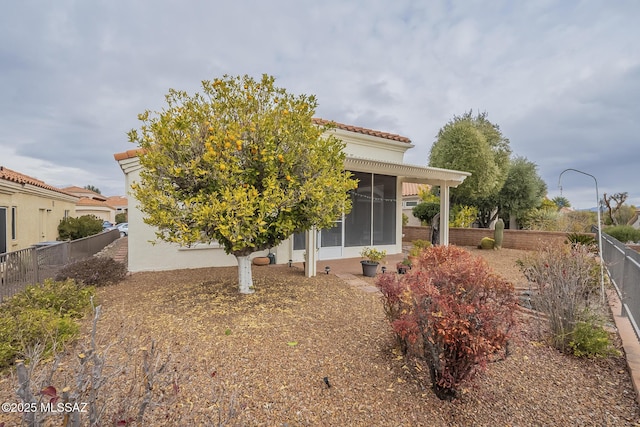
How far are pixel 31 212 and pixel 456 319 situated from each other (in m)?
17.3

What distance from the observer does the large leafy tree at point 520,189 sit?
21125 millimetres

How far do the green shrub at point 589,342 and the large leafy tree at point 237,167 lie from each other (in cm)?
414

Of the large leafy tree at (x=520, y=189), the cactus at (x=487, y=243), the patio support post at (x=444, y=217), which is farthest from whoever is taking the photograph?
the large leafy tree at (x=520, y=189)

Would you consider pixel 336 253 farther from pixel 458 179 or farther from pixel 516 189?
pixel 516 189

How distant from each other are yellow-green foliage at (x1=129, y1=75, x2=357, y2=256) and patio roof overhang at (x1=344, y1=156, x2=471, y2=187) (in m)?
3.52

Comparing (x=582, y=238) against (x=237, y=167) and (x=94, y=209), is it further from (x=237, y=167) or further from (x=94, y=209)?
(x=94, y=209)

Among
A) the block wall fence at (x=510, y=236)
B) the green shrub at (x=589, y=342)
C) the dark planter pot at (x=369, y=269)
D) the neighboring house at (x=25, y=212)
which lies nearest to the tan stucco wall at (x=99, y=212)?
the neighboring house at (x=25, y=212)

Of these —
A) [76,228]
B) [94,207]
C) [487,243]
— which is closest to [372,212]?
[487,243]

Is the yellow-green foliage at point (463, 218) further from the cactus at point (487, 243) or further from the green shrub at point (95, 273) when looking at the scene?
A: the green shrub at point (95, 273)

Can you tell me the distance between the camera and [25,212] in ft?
41.6

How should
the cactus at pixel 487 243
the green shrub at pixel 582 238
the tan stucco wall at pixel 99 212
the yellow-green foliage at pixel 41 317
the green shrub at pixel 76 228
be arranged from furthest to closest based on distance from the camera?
the tan stucco wall at pixel 99 212 → the green shrub at pixel 76 228 → the cactus at pixel 487 243 → the green shrub at pixel 582 238 → the yellow-green foliage at pixel 41 317

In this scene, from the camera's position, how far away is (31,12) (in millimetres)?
7039

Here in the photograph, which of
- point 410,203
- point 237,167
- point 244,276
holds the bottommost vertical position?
point 244,276

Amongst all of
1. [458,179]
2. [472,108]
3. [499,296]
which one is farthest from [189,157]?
[472,108]
